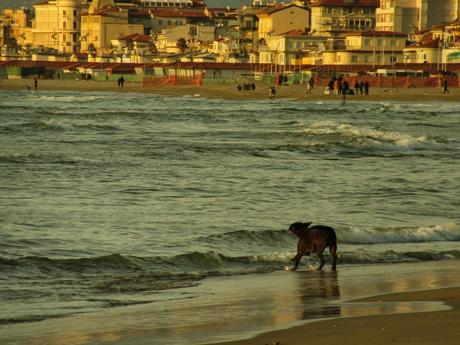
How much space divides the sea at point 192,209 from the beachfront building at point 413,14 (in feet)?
314

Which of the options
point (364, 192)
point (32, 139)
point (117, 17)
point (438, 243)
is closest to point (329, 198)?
point (364, 192)

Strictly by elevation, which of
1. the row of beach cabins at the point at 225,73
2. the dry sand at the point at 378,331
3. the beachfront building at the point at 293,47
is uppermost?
the dry sand at the point at 378,331

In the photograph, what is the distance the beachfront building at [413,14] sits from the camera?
132 meters

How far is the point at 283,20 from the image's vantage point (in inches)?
Answer: 5782

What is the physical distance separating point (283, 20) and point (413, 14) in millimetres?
17493

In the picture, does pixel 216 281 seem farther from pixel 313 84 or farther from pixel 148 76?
pixel 148 76

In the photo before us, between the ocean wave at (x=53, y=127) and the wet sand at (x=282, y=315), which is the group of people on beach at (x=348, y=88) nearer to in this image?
the ocean wave at (x=53, y=127)

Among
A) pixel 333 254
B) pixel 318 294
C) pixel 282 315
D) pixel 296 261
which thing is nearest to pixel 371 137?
pixel 296 261

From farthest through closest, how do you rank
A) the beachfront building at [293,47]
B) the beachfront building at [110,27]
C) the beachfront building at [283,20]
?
the beachfront building at [110,27], the beachfront building at [283,20], the beachfront building at [293,47]

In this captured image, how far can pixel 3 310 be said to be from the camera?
34.7ft

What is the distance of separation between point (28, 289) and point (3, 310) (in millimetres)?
1244

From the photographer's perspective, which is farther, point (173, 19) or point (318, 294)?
point (173, 19)

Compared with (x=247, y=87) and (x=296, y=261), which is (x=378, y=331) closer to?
(x=296, y=261)

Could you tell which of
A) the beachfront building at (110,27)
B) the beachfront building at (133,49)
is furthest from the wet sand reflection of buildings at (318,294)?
the beachfront building at (110,27)
